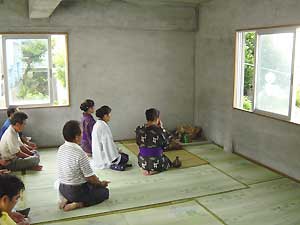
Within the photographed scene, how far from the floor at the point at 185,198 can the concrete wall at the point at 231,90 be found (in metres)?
0.32

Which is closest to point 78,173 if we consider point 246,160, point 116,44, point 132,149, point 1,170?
point 1,170

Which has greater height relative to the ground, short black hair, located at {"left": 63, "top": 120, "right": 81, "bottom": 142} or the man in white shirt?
short black hair, located at {"left": 63, "top": 120, "right": 81, "bottom": 142}

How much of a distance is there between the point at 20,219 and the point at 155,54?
443 centimetres

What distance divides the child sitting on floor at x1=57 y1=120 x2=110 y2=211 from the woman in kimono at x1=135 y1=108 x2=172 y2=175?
1.01 meters

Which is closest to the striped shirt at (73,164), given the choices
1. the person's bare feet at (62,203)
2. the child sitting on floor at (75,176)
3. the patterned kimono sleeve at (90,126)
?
the child sitting on floor at (75,176)

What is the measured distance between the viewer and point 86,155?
3596 millimetres

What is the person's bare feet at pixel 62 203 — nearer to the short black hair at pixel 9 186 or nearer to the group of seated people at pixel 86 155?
the group of seated people at pixel 86 155

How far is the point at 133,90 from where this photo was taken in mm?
6535

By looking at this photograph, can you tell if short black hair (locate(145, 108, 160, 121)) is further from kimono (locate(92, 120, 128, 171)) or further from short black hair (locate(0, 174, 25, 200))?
short black hair (locate(0, 174, 25, 200))

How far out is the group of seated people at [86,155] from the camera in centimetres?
346

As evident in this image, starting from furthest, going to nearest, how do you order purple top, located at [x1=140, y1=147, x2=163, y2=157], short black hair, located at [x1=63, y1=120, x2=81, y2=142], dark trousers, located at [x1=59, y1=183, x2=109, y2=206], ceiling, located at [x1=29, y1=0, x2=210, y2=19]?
1. purple top, located at [x1=140, y1=147, x2=163, y2=157]
2. ceiling, located at [x1=29, y1=0, x2=210, y2=19]
3. dark trousers, located at [x1=59, y1=183, x2=109, y2=206]
4. short black hair, located at [x1=63, y1=120, x2=81, y2=142]

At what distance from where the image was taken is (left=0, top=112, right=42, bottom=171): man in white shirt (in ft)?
14.3

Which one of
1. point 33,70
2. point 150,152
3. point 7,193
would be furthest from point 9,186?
point 33,70

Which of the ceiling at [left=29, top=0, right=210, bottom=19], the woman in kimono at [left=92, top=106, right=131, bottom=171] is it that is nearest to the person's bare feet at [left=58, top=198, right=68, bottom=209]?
the woman in kimono at [left=92, top=106, right=131, bottom=171]
